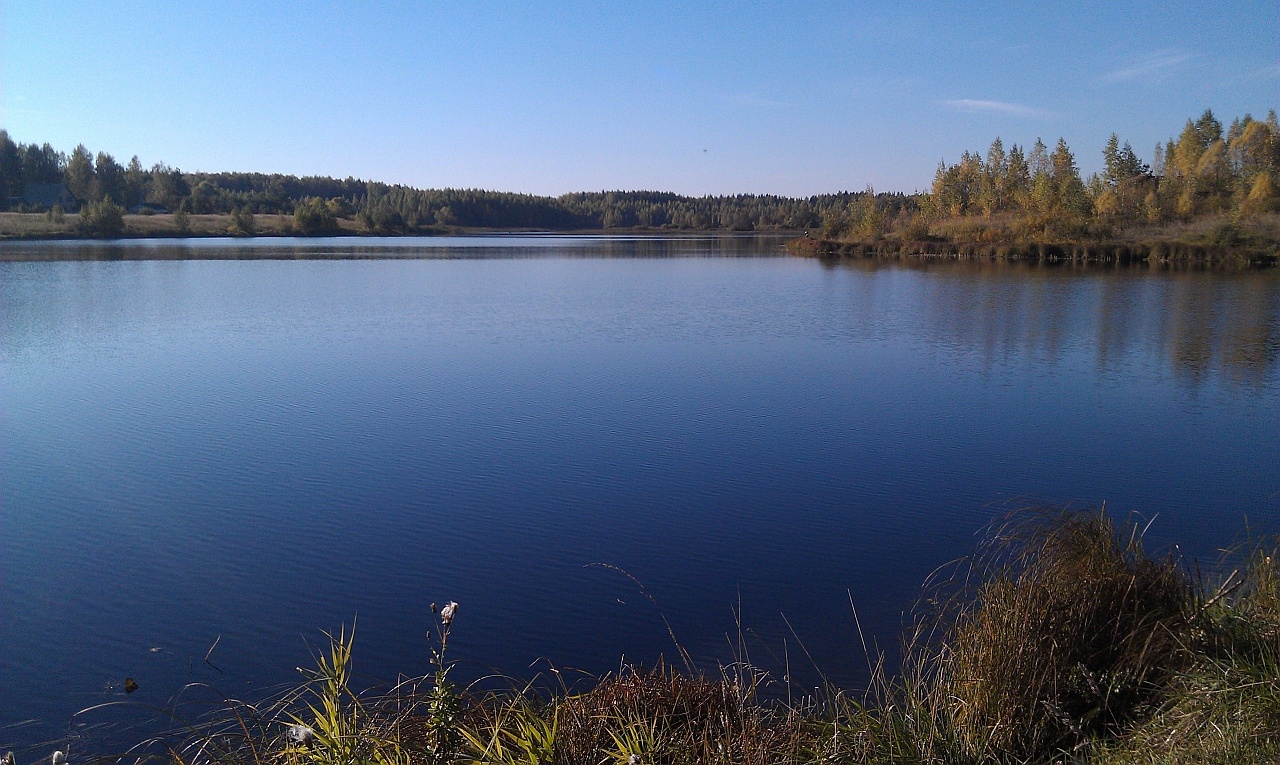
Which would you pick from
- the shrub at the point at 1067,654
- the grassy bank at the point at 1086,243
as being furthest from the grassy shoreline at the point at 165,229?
the shrub at the point at 1067,654

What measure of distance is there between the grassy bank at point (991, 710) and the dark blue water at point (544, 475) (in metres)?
1.20

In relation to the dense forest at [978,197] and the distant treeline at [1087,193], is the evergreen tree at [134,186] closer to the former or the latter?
the dense forest at [978,197]

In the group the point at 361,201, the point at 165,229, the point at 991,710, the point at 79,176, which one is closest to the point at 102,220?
the point at 165,229

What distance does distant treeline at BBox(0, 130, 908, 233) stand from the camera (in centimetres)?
6481

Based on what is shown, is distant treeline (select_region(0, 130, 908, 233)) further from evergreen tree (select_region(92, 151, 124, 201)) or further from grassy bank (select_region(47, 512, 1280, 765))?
grassy bank (select_region(47, 512, 1280, 765))

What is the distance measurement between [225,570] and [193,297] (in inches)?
704

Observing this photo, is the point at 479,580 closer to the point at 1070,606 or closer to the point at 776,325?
the point at 1070,606

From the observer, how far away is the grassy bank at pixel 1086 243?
32094 mm

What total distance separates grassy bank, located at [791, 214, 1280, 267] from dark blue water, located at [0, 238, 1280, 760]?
1836 centimetres

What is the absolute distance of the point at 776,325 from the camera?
1734 centimetres

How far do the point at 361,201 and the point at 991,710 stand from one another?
111 meters

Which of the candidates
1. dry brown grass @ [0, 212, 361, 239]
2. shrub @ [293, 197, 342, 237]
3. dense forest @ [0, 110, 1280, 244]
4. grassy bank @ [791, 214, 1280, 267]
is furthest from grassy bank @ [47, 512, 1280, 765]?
shrub @ [293, 197, 342, 237]

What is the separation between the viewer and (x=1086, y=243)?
37.2 metres

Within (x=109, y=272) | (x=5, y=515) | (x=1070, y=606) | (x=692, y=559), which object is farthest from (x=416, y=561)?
(x=109, y=272)
